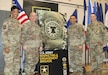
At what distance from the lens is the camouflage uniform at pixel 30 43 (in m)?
4.57

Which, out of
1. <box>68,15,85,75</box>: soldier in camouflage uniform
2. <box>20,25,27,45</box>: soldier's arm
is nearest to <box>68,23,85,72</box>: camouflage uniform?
<box>68,15,85,75</box>: soldier in camouflage uniform

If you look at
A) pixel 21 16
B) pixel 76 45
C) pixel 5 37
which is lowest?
pixel 76 45

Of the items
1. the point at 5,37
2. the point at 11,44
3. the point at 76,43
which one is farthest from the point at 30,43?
the point at 76,43

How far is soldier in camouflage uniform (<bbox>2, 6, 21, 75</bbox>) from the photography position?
4.25 meters

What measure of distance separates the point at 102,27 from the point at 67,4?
133 cm

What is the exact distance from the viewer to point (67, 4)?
6242 millimetres

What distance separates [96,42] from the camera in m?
5.47

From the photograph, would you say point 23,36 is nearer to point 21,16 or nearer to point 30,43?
point 30,43

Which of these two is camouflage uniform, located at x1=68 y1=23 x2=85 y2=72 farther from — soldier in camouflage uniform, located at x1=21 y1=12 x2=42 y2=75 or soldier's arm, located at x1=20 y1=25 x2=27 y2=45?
soldier's arm, located at x1=20 y1=25 x2=27 y2=45

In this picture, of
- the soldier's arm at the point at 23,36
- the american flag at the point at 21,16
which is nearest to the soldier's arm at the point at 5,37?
the soldier's arm at the point at 23,36

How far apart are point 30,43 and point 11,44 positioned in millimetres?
461

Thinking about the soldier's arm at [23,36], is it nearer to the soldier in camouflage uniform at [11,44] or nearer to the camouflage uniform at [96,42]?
the soldier in camouflage uniform at [11,44]

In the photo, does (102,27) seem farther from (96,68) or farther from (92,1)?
(92,1)

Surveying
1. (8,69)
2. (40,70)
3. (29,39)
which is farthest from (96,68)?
(8,69)
